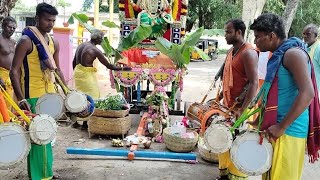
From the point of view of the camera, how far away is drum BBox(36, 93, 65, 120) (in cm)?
365

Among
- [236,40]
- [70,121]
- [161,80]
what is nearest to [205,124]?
[236,40]

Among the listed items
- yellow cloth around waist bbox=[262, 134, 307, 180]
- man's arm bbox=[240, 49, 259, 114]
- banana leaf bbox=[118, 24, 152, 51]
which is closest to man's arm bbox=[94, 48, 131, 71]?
banana leaf bbox=[118, 24, 152, 51]

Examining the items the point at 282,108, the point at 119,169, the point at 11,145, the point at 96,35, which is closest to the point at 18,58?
the point at 11,145

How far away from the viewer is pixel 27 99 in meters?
3.75

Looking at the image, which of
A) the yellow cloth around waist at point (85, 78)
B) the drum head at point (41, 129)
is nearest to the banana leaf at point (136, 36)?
the yellow cloth around waist at point (85, 78)

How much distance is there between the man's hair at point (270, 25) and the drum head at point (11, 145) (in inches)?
75.2

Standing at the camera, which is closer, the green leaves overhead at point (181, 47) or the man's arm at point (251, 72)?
the man's arm at point (251, 72)

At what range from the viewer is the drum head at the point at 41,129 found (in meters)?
2.99

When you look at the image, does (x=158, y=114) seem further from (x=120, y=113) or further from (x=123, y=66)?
(x=123, y=66)

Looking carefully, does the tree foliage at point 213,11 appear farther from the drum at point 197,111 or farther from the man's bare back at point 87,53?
the drum at point 197,111

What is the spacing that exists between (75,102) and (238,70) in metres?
1.66

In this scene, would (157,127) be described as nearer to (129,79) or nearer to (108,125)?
(108,125)

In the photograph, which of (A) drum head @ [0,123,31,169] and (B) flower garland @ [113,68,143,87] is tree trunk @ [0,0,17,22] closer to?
(B) flower garland @ [113,68,143,87]

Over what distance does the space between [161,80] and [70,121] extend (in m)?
2.80
